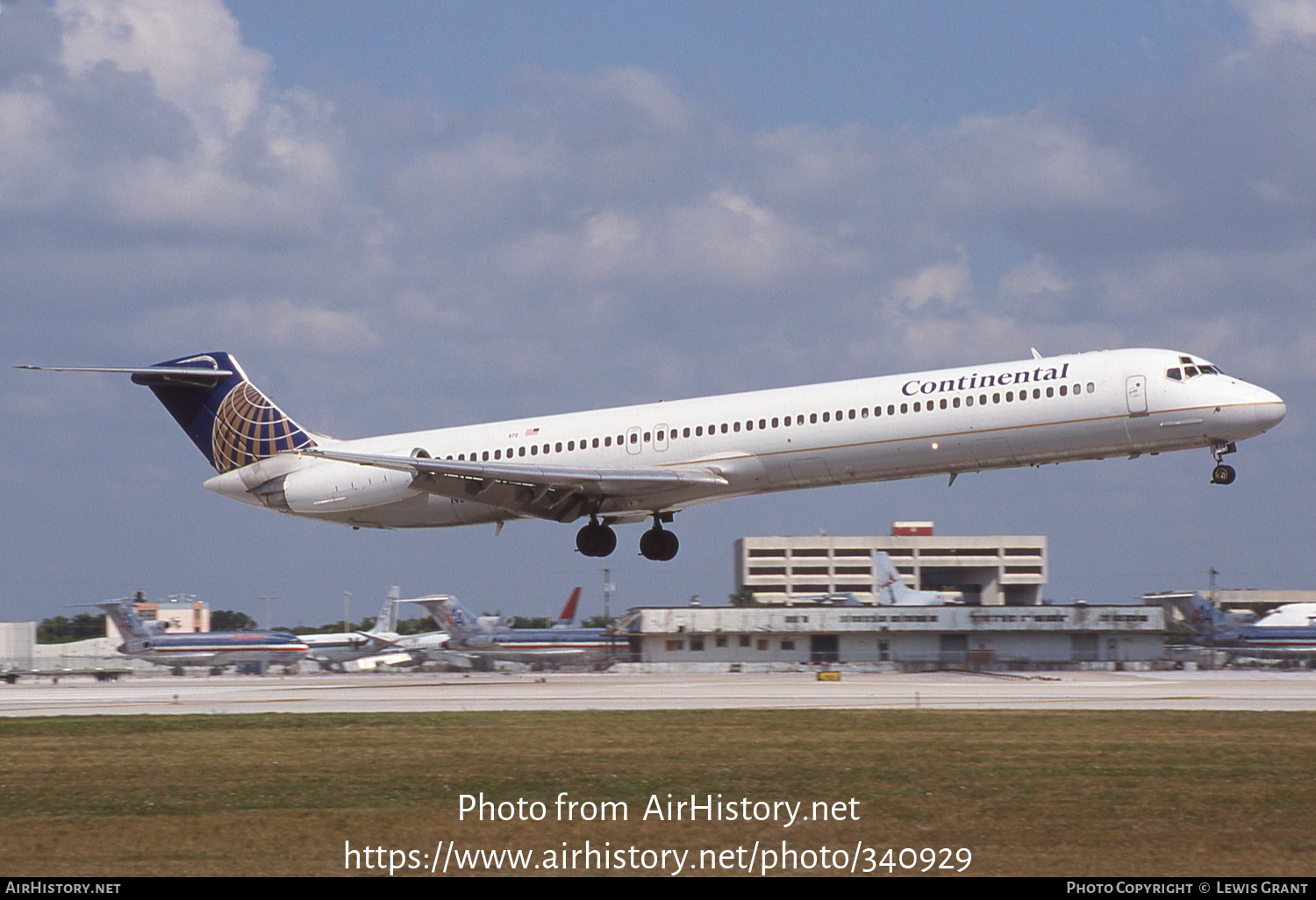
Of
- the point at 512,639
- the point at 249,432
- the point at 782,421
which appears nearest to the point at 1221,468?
the point at 782,421

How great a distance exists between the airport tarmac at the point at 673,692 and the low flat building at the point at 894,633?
14.2m

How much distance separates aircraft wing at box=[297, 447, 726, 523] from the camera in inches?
1304

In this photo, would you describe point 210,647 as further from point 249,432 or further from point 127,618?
point 249,432

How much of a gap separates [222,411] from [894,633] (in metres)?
32.2

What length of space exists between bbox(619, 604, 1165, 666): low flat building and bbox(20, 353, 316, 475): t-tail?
2512 cm

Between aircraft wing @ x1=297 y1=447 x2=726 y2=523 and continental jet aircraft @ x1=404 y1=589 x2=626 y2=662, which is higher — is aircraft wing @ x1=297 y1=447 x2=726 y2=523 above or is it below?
above

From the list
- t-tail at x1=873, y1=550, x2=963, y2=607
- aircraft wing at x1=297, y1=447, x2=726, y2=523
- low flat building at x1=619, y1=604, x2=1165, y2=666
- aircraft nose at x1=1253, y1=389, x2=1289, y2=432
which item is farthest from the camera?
t-tail at x1=873, y1=550, x2=963, y2=607

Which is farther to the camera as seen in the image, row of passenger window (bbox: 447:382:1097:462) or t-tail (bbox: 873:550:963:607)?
t-tail (bbox: 873:550:963:607)

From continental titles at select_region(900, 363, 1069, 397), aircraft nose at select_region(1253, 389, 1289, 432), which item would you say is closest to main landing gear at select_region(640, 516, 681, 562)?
continental titles at select_region(900, 363, 1069, 397)

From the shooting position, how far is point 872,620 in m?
62.3

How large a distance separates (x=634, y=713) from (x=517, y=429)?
414 inches

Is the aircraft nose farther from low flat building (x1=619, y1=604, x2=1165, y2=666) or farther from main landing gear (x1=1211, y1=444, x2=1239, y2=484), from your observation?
low flat building (x1=619, y1=604, x2=1165, y2=666)

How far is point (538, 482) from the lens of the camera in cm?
3356
